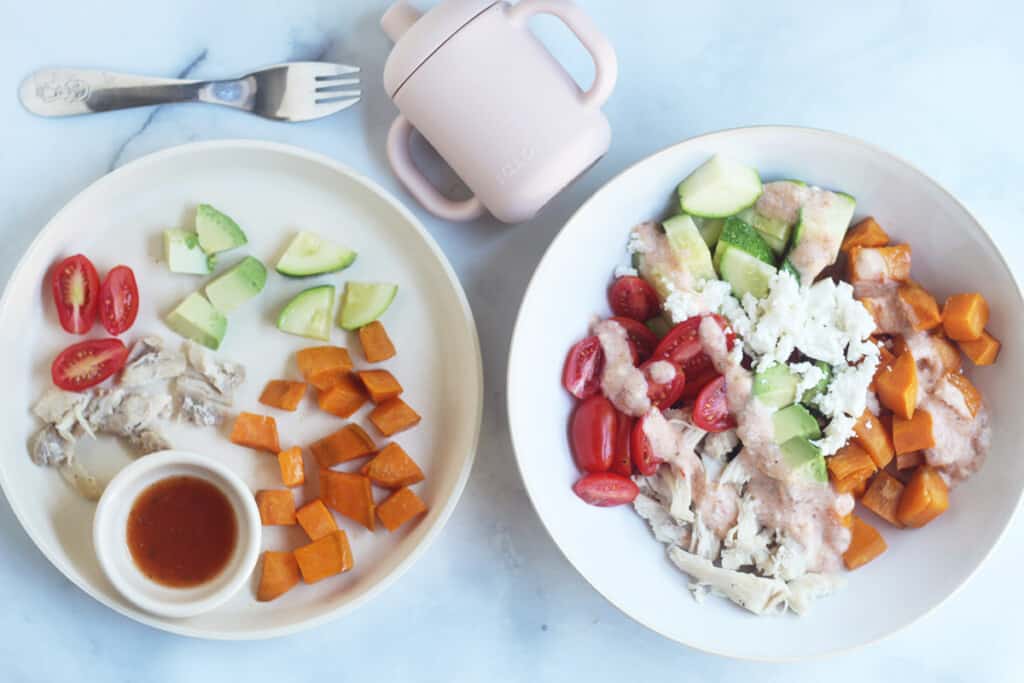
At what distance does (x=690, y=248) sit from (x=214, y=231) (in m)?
1.03

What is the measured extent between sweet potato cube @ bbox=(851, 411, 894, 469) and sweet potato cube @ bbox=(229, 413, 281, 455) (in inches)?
49.0

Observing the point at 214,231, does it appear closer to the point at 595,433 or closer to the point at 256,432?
the point at 256,432

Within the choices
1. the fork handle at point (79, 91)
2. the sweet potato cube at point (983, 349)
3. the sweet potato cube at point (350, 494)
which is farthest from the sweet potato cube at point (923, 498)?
the fork handle at point (79, 91)

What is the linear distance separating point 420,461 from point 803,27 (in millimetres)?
1349

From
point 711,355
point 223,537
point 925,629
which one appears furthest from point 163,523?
point 925,629

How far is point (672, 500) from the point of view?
1932 mm

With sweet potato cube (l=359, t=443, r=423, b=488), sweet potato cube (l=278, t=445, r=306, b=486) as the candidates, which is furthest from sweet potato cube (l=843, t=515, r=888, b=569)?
sweet potato cube (l=278, t=445, r=306, b=486)

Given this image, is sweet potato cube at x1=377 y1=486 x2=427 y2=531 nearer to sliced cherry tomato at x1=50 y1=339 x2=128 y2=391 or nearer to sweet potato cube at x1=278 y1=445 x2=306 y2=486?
sweet potato cube at x1=278 y1=445 x2=306 y2=486

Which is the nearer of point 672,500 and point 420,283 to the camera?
point 672,500

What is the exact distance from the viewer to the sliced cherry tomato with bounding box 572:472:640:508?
1.90 meters

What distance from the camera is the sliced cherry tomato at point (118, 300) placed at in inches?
76.5

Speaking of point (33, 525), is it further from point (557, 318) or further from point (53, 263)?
point (557, 318)

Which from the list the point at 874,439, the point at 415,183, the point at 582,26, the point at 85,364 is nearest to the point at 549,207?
the point at 415,183

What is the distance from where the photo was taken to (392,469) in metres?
2.02
